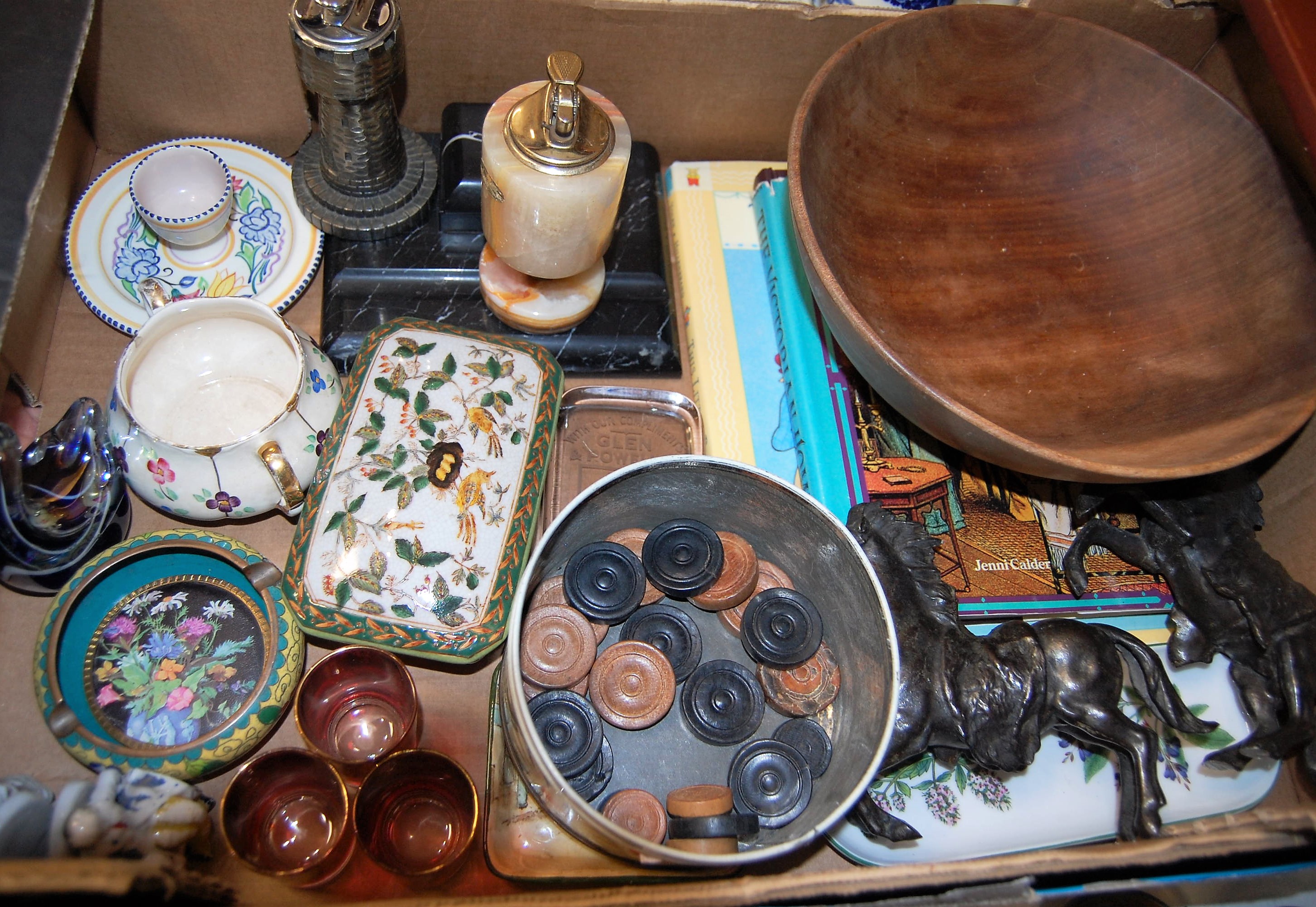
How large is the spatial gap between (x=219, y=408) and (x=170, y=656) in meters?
0.24

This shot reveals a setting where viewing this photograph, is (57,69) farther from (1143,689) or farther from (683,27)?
(1143,689)

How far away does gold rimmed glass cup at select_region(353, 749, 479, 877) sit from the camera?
0.69m

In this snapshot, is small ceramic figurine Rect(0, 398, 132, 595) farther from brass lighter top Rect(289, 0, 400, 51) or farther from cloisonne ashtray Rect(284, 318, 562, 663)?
brass lighter top Rect(289, 0, 400, 51)

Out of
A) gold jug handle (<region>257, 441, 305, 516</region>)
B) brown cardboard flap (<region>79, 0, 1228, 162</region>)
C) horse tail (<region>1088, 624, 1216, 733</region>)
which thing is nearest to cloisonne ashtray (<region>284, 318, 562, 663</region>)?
gold jug handle (<region>257, 441, 305, 516</region>)

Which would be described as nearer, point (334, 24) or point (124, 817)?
point (124, 817)

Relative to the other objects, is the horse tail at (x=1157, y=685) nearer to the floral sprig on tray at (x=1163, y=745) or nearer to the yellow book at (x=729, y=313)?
A: the floral sprig on tray at (x=1163, y=745)

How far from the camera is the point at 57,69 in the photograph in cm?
72

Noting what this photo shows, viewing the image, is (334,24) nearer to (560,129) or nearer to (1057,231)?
(560,129)

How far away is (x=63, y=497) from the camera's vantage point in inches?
29.4

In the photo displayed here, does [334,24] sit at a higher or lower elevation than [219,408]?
higher

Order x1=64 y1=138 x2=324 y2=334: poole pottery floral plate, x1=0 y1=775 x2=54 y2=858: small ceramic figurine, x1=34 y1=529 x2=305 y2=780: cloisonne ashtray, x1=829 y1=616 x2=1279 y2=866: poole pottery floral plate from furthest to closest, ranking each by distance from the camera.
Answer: x1=64 y1=138 x2=324 y2=334: poole pottery floral plate → x1=829 y1=616 x2=1279 y2=866: poole pottery floral plate → x1=34 y1=529 x2=305 y2=780: cloisonne ashtray → x1=0 y1=775 x2=54 y2=858: small ceramic figurine

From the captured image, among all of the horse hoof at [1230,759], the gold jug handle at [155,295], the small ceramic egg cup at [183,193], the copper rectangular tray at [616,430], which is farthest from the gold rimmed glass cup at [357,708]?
the horse hoof at [1230,759]

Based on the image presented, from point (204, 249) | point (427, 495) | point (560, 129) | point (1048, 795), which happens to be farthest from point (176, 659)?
point (1048, 795)

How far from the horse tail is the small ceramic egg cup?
3.16 feet
